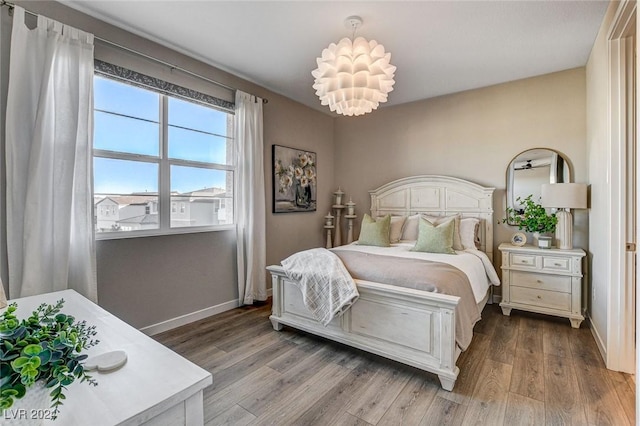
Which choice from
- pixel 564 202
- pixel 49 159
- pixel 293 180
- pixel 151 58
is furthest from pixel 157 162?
pixel 564 202

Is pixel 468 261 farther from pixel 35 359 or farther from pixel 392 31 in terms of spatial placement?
pixel 35 359

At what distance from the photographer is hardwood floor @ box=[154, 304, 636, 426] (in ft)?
5.73

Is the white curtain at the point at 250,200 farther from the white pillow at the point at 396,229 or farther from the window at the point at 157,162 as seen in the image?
the white pillow at the point at 396,229

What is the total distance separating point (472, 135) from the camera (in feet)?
12.8

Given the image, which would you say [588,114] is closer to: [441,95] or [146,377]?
[441,95]

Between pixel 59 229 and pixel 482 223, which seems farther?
pixel 482 223

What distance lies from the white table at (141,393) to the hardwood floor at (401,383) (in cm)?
105

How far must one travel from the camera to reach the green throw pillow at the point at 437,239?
3146 mm

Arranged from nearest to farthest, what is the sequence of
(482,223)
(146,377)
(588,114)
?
1. (146,377)
2. (588,114)
3. (482,223)

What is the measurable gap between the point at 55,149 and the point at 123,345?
6.25ft

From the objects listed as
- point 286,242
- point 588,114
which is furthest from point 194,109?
point 588,114

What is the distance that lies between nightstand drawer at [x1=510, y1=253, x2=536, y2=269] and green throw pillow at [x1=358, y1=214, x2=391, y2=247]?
1314 mm

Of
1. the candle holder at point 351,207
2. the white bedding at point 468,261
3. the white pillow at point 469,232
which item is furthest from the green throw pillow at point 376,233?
the candle holder at point 351,207

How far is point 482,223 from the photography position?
12.2 feet
